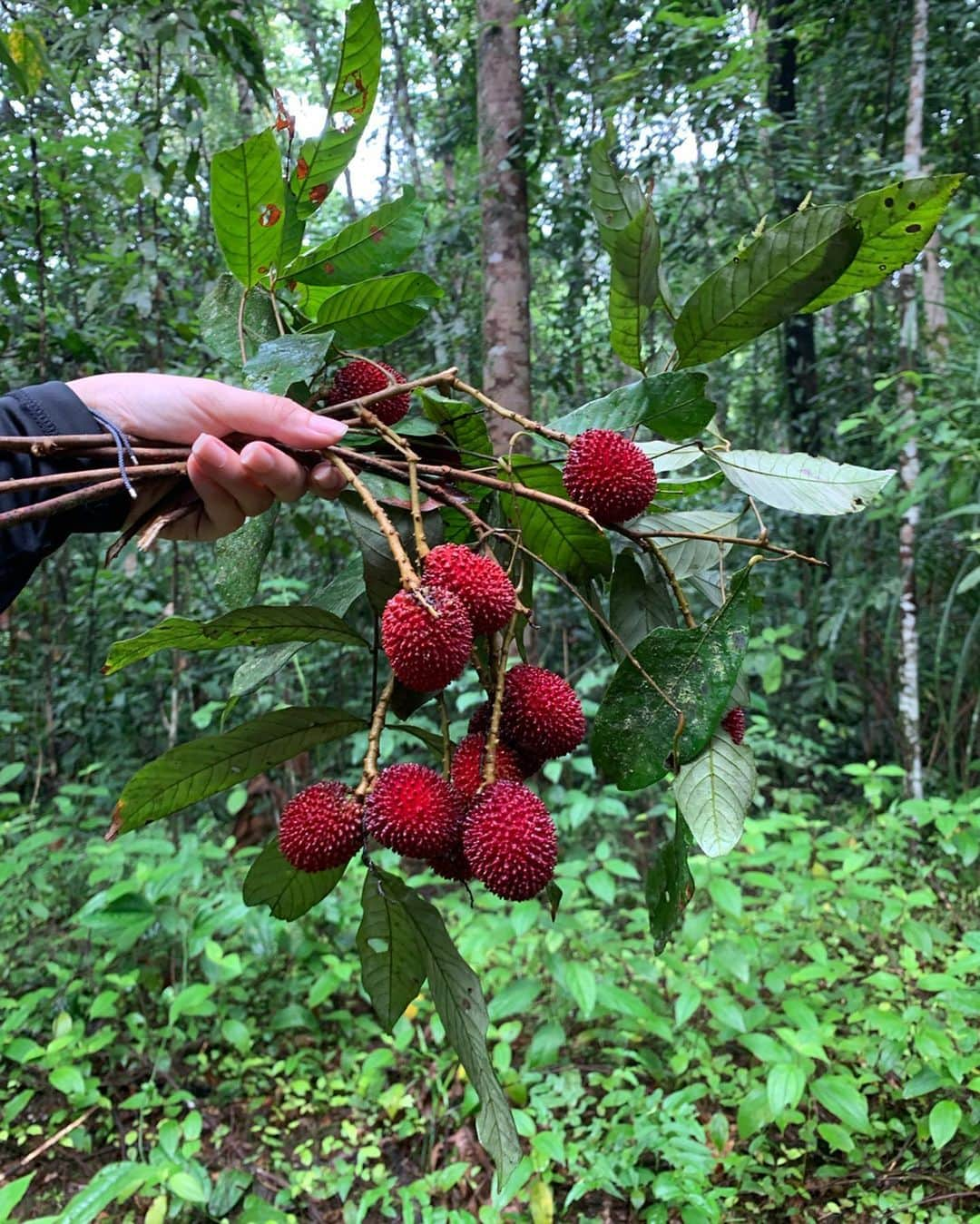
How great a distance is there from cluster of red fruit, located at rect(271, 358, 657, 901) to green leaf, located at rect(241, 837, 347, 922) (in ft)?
0.31

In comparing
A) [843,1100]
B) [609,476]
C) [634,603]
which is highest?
[609,476]

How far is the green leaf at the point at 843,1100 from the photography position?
152 centimetres

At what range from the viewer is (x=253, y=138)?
2.19ft

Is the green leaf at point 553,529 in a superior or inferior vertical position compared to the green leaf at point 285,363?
inferior

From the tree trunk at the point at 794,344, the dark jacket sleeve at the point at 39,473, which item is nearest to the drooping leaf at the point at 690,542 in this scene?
the dark jacket sleeve at the point at 39,473

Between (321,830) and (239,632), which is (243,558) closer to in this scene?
(239,632)

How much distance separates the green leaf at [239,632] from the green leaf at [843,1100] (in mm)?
1416

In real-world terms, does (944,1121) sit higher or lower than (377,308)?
lower

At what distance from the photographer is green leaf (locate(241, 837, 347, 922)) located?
71 cm

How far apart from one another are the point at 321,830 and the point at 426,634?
180mm

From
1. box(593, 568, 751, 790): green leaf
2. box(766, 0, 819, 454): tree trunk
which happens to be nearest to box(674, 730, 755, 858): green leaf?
box(593, 568, 751, 790): green leaf

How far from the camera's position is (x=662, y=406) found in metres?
0.59

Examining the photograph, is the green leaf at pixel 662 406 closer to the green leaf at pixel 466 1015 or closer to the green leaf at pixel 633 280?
the green leaf at pixel 633 280

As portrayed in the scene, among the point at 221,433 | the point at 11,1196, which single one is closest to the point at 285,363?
the point at 221,433
